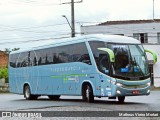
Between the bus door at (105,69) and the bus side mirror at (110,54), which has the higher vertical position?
the bus side mirror at (110,54)

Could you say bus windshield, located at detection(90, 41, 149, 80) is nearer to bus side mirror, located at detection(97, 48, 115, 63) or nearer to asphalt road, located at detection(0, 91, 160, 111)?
bus side mirror, located at detection(97, 48, 115, 63)

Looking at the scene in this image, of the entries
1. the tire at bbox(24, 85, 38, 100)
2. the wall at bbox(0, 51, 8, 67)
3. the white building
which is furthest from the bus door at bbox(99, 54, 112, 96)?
the wall at bbox(0, 51, 8, 67)

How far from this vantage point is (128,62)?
22.9 meters

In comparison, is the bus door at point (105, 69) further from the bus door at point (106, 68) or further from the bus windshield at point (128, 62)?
the bus windshield at point (128, 62)

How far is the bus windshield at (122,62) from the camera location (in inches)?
889

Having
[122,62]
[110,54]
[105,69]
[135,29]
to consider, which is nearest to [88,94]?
[105,69]

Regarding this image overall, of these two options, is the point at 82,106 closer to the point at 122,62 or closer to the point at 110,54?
the point at 110,54

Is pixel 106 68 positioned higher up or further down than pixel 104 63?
further down

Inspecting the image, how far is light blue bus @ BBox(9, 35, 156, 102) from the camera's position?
74.1ft

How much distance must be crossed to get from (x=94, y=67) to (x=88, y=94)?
148 cm

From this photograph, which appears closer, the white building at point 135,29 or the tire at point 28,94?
the tire at point 28,94

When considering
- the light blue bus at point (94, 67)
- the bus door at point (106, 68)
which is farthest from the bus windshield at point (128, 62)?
the bus door at point (106, 68)

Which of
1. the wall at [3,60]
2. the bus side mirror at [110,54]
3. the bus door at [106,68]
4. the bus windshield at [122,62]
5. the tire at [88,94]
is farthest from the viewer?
the wall at [3,60]

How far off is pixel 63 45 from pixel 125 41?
4.07 m
